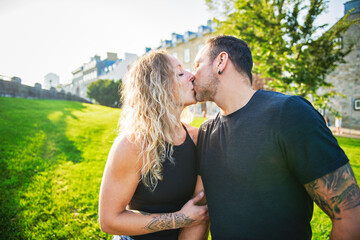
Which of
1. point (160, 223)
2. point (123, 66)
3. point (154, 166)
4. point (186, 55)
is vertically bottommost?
point (160, 223)

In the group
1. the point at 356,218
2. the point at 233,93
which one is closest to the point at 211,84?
the point at 233,93

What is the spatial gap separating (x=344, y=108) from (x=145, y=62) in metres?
25.6

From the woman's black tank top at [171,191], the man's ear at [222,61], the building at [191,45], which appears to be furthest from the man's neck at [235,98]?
the building at [191,45]

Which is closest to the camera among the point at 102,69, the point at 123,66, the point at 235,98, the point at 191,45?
the point at 235,98

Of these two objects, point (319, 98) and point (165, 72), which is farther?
point (319, 98)

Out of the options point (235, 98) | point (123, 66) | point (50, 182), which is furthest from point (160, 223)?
point (123, 66)

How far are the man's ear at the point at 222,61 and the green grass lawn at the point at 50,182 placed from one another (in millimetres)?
1562

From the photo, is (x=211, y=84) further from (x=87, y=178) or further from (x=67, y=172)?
(x=67, y=172)

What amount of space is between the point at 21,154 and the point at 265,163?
711 centimetres

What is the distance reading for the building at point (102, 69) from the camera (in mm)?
47487

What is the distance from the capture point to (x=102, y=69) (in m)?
58.9

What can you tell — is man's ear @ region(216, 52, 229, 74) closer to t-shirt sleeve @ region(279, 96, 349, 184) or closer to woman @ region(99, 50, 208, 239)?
woman @ region(99, 50, 208, 239)

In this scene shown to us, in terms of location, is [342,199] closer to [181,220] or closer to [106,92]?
[181,220]

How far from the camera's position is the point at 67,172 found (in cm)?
560
